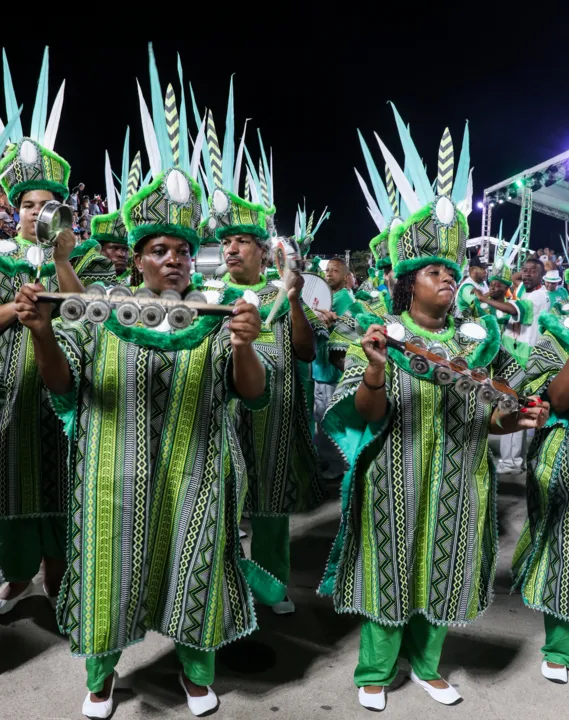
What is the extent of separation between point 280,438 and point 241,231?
4.31ft

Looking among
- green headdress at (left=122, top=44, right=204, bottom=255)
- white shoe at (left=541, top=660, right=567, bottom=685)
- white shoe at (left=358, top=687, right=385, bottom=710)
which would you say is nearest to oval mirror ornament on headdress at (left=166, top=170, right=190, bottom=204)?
green headdress at (left=122, top=44, right=204, bottom=255)

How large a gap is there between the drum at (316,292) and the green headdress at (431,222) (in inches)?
94.2

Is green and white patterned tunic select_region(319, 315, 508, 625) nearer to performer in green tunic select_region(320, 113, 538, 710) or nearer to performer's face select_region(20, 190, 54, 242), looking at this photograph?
performer in green tunic select_region(320, 113, 538, 710)

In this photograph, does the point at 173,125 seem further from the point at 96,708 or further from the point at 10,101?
the point at 96,708

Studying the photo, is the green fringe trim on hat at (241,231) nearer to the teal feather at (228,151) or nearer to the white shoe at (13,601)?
the teal feather at (228,151)

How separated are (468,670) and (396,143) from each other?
86.7ft

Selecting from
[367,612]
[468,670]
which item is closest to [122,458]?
[367,612]

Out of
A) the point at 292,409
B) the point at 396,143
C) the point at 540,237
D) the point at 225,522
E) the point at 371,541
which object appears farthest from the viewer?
the point at 540,237

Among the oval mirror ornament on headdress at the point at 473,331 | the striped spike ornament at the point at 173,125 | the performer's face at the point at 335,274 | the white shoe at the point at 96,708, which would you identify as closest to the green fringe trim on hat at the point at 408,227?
the oval mirror ornament on headdress at the point at 473,331

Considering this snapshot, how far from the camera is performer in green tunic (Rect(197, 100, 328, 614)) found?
376 cm

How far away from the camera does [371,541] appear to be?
9.16ft

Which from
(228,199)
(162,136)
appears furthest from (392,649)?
(228,199)

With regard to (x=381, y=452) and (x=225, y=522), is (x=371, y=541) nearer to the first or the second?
(x=381, y=452)

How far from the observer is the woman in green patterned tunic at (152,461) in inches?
95.9
